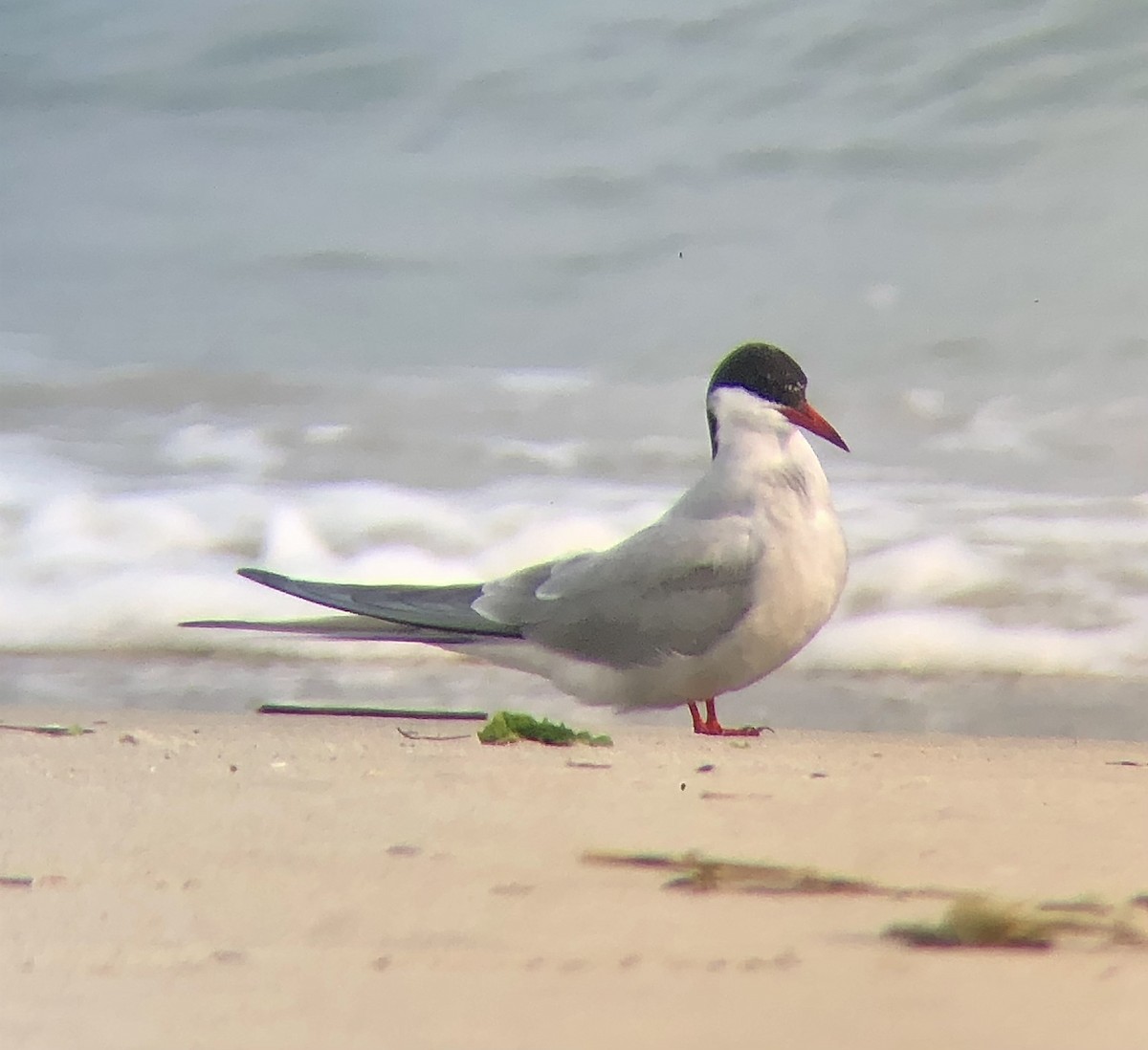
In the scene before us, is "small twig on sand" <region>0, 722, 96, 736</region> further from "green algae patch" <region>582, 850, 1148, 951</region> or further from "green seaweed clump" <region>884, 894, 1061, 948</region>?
"green seaweed clump" <region>884, 894, 1061, 948</region>

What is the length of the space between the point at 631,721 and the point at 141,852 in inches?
68.7

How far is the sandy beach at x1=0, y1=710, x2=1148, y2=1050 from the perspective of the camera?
188cm

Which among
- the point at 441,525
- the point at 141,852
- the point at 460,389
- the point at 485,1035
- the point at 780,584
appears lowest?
the point at 485,1035

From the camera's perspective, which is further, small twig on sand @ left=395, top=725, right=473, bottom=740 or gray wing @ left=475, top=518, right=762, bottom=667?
gray wing @ left=475, top=518, right=762, bottom=667

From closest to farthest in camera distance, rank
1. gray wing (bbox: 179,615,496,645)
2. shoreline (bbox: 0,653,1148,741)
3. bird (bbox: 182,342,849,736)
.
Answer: bird (bbox: 182,342,849,736) → gray wing (bbox: 179,615,496,645) → shoreline (bbox: 0,653,1148,741)

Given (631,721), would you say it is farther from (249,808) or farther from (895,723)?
(249,808)

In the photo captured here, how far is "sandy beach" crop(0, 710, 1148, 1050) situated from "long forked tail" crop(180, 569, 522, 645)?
44 cm

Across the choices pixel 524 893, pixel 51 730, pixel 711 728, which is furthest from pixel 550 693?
pixel 524 893

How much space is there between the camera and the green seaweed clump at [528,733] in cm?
357

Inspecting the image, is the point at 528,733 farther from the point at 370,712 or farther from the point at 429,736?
the point at 370,712

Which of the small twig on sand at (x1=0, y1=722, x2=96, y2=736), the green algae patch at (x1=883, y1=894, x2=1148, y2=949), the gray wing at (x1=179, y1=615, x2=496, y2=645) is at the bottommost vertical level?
the green algae patch at (x1=883, y1=894, x2=1148, y2=949)

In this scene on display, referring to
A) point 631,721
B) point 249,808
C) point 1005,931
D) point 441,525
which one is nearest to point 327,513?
point 441,525

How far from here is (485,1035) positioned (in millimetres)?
1834

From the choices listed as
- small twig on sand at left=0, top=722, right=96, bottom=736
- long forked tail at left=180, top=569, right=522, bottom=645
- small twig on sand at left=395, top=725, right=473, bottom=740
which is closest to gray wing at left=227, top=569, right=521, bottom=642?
long forked tail at left=180, top=569, right=522, bottom=645
